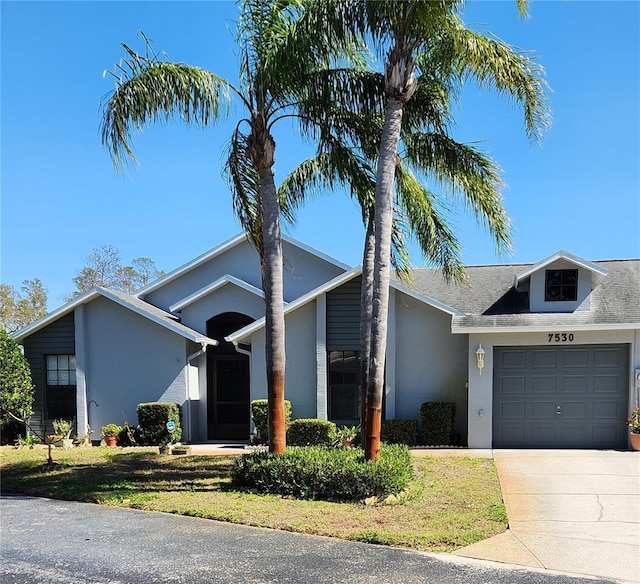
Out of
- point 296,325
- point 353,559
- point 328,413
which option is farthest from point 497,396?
point 353,559

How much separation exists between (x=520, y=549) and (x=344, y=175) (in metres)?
7.35

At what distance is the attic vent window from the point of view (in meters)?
13.0

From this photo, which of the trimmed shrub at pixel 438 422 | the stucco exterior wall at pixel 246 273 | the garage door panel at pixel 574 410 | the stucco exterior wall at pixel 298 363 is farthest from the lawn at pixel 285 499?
the stucco exterior wall at pixel 246 273

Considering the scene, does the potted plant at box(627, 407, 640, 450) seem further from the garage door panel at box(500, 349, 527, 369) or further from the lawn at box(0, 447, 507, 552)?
the lawn at box(0, 447, 507, 552)

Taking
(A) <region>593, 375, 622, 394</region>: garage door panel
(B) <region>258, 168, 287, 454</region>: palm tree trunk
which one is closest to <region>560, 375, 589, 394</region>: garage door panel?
(A) <region>593, 375, 622, 394</region>: garage door panel

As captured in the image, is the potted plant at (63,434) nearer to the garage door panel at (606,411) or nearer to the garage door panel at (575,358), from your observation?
the garage door panel at (575,358)

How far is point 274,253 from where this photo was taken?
30.7 ft

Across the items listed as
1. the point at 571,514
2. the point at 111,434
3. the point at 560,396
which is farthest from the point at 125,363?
the point at 571,514

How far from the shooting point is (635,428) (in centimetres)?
1195

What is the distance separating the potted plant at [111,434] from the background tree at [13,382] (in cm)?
222

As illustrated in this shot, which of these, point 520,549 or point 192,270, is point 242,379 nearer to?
point 192,270

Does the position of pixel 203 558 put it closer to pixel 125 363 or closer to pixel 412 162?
pixel 412 162

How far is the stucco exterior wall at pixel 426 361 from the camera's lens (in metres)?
13.9

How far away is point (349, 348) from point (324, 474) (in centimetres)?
639
